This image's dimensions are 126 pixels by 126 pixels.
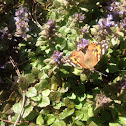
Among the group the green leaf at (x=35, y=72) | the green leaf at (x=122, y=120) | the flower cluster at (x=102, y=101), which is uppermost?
the green leaf at (x=35, y=72)

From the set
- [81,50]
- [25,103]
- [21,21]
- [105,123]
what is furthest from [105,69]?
[21,21]

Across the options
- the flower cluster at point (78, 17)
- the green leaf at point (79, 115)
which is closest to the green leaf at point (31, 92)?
the green leaf at point (79, 115)

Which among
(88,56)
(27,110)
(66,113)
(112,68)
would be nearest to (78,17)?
(88,56)

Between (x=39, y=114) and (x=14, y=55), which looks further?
(x=14, y=55)

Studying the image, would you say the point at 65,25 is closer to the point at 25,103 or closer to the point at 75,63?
the point at 75,63

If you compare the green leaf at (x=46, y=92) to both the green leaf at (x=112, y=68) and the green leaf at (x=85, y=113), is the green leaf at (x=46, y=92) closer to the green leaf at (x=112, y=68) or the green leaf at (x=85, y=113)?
the green leaf at (x=85, y=113)

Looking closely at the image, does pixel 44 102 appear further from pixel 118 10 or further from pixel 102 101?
pixel 118 10
